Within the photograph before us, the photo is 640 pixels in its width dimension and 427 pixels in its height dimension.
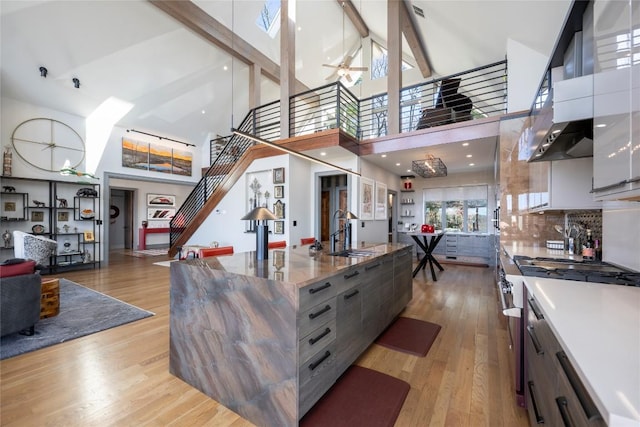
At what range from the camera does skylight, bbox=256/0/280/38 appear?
25.0ft

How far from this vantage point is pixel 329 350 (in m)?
1.81

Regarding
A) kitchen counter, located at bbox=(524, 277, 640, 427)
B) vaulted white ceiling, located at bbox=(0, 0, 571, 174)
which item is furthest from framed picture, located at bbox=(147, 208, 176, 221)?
kitchen counter, located at bbox=(524, 277, 640, 427)

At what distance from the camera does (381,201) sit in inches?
264

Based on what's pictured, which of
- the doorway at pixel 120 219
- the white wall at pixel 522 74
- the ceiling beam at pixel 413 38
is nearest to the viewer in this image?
the white wall at pixel 522 74

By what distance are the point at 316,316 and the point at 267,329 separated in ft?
1.00

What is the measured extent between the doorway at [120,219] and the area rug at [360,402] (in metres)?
11.2

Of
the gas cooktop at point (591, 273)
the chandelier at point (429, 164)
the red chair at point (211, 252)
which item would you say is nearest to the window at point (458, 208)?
the chandelier at point (429, 164)

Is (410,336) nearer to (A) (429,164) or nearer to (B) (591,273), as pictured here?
(B) (591,273)

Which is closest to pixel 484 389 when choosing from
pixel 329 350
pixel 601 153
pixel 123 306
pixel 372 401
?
pixel 372 401

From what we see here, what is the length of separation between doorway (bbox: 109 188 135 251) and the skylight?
7760mm

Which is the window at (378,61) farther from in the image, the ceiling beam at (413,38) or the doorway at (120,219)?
the doorway at (120,219)

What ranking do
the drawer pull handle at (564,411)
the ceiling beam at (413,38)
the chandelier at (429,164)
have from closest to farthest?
the drawer pull handle at (564,411), the chandelier at (429,164), the ceiling beam at (413,38)

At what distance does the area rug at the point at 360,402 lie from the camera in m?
1.69

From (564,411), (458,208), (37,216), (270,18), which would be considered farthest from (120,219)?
(564,411)
